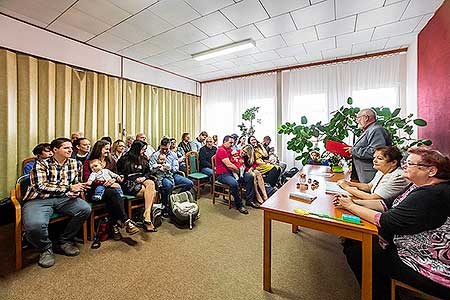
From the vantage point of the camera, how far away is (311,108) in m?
5.23

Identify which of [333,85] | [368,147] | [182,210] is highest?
[333,85]

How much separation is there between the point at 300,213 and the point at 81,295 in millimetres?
1744

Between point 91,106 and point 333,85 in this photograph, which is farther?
point 333,85

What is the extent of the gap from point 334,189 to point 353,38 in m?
3.07

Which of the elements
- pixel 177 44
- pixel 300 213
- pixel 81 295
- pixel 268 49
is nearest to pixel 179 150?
pixel 177 44

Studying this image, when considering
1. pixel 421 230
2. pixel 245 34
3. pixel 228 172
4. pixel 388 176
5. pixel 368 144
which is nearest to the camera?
pixel 421 230

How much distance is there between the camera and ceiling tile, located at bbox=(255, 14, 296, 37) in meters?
3.15

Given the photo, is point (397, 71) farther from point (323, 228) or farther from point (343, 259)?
point (323, 228)

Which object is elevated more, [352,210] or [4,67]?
[4,67]

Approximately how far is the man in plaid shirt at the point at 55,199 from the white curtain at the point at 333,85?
14.7 feet

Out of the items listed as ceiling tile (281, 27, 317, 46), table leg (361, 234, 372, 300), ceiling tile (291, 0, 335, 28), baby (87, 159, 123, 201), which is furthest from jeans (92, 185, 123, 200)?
ceiling tile (281, 27, 317, 46)

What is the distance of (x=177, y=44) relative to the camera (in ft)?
13.2

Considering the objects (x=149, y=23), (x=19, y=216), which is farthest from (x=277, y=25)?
(x=19, y=216)

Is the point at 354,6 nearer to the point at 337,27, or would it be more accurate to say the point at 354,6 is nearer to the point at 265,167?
the point at 337,27
